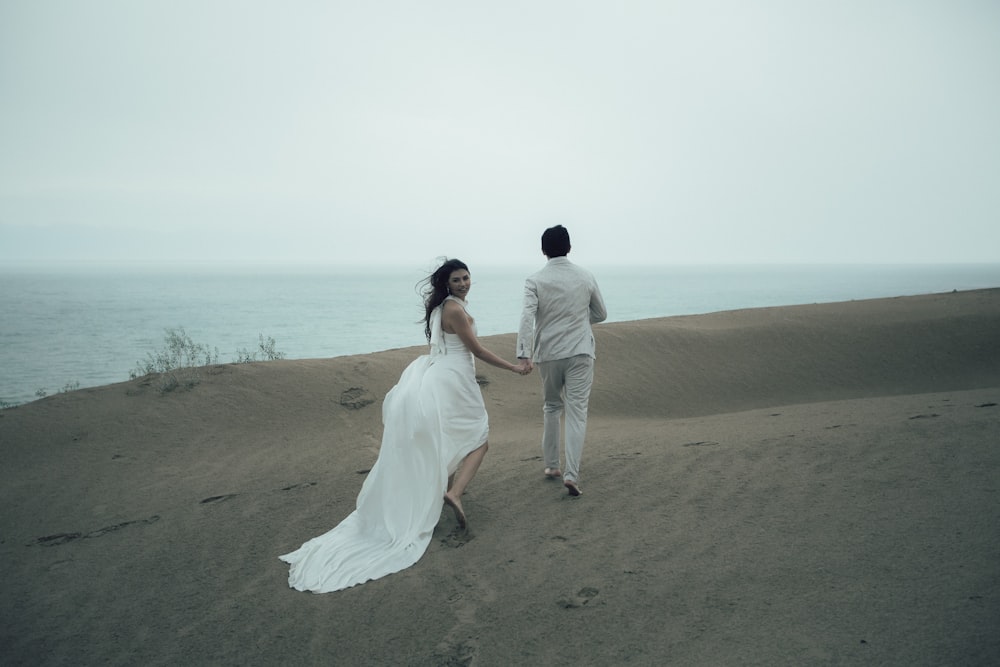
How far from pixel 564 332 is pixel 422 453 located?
1549mm

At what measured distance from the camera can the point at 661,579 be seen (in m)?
3.78

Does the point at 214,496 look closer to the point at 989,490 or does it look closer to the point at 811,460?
the point at 811,460

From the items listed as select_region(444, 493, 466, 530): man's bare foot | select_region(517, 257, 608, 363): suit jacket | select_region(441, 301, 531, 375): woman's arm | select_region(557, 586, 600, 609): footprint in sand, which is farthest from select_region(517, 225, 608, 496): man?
select_region(557, 586, 600, 609): footprint in sand

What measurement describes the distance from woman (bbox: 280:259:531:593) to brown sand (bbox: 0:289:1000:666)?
0.25 meters

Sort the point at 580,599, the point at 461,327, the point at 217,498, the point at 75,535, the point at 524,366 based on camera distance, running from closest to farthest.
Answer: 1. the point at 580,599
2. the point at 461,327
3. the point at 524,366
4. the point at 75,535
5. the point at 217,498

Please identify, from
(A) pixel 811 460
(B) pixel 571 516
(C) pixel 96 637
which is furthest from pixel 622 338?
(C) pixel 96 637

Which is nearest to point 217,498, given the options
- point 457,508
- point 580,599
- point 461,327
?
point 457,508

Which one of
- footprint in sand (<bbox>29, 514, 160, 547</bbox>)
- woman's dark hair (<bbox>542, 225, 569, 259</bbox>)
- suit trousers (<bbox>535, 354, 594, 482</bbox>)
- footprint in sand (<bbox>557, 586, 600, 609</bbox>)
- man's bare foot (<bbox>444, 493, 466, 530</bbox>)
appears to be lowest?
footprint in sand (<bbox>29, 514, 160, 547</bbox>)

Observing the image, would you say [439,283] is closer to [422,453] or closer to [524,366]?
[524,366]

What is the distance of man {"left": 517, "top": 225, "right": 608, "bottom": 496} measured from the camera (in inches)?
206

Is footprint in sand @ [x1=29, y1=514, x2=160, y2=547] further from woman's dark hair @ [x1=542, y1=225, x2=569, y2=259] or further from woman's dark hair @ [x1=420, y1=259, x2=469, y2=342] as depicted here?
woman's dark hair @ [x1=542, y1=225, x2=569, y2=259]

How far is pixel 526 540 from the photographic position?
14.8 ft

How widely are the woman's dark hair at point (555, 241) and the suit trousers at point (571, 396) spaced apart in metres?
0.90

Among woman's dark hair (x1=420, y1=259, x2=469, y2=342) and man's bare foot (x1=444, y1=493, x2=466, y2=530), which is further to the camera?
woman's dark hair (x1=420, y1=259, x2=469, y2=342)
